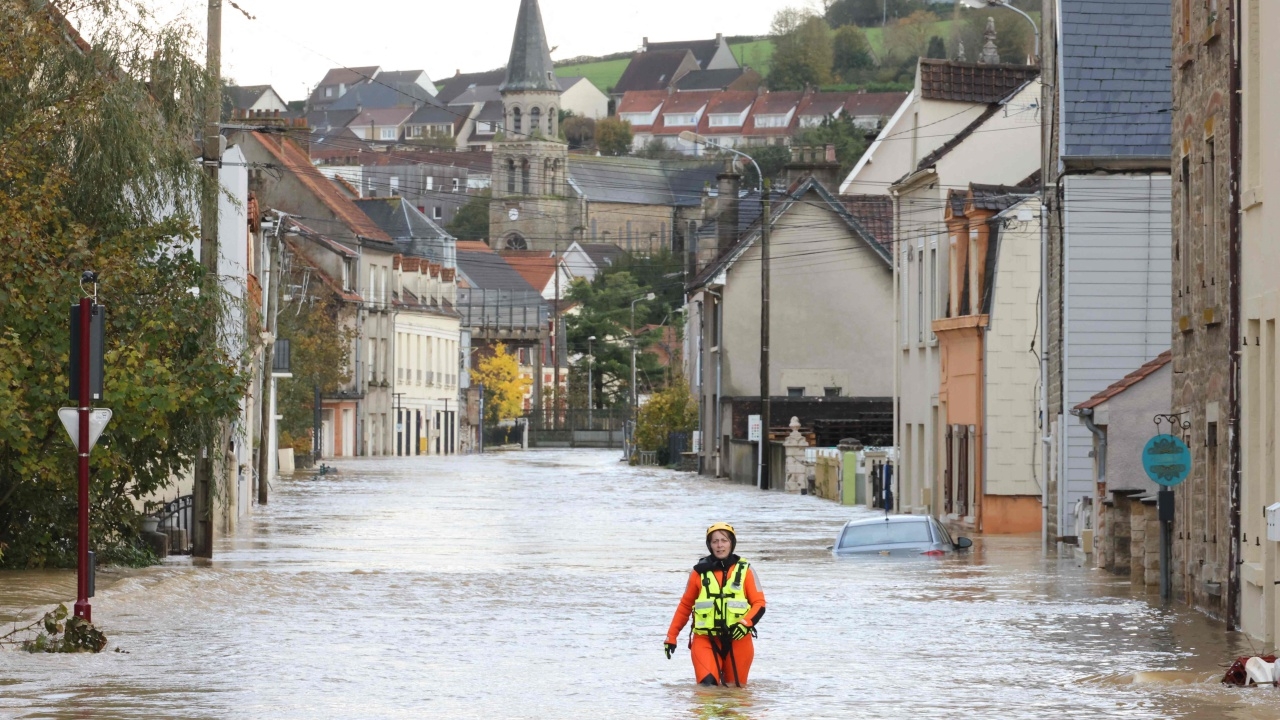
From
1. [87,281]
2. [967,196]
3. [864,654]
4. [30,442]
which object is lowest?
[864,654]

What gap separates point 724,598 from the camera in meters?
14.3

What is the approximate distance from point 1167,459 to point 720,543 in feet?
25.1

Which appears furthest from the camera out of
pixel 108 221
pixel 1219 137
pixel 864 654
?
pixel 108 221

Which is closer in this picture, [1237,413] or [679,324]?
[1237,413]

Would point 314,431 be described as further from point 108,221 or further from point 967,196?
point 108,221

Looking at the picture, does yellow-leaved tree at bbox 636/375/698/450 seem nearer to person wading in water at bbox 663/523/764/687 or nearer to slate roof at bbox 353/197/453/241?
slate roof at bbox 353/197/453/241

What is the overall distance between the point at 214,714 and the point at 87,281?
9.26 m

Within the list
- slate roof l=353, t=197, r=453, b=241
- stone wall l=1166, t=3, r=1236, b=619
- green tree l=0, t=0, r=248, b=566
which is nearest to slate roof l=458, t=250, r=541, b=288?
slate roof l=353, t=197, r=453, b=241

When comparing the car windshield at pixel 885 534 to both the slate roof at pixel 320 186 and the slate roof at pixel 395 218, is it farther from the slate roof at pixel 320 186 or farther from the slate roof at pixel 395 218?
the slate roof at pixel 395 218

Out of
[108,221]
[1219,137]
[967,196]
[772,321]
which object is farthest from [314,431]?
[1219,137]

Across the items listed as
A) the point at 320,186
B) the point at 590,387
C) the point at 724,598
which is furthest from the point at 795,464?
the point at 590,387

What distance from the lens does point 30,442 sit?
2314 cm

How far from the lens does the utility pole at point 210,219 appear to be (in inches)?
1032

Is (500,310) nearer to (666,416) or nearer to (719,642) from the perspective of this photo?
(666,416)
